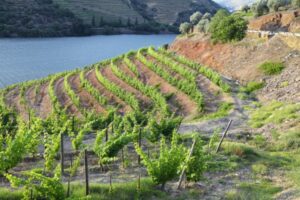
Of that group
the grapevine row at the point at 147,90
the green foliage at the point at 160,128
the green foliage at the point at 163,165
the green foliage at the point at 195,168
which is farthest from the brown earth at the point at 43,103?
the green foliage at the point at 163,165

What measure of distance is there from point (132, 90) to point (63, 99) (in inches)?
303

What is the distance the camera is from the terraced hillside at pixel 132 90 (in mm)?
39094

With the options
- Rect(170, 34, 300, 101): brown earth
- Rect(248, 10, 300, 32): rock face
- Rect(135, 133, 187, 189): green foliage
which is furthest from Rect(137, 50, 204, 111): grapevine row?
Rect(135, 133, 187, 189): green foliage

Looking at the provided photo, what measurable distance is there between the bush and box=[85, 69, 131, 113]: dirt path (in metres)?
12.8

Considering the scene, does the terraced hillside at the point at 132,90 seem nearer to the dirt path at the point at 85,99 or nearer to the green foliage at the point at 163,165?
the dirt path at the point at 85,99

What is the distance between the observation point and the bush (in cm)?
4038

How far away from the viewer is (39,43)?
404 feet

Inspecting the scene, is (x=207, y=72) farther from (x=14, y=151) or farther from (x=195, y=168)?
(x=14, y=151)

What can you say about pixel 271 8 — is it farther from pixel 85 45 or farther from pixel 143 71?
pixel 85 45

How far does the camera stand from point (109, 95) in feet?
149

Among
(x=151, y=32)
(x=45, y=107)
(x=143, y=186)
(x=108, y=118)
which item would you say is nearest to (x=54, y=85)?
(x=45, y=107)

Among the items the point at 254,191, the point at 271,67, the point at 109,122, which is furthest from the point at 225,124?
the point at 254,191

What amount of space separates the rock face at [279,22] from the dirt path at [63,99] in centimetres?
2254

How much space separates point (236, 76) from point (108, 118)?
51.5ft
